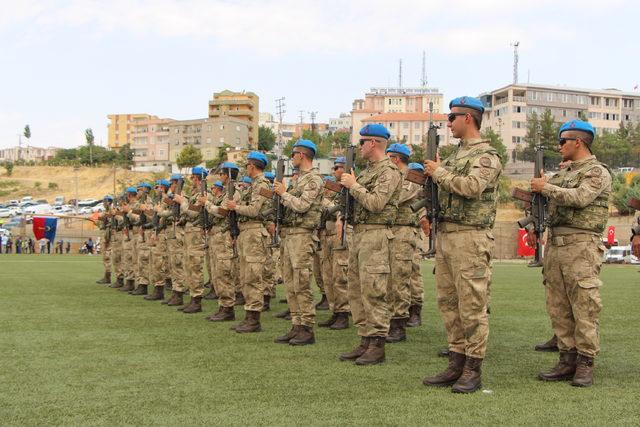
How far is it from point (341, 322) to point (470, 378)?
378 cm

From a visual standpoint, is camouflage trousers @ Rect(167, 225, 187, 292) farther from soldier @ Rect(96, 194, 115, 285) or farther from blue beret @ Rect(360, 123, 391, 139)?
blue beret @ Rect(360, 123, 391, 139)

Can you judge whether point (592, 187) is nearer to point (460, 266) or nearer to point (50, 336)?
point (460, 266)

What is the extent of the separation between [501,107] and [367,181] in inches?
3812

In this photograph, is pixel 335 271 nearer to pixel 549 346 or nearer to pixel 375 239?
pixel 375 239

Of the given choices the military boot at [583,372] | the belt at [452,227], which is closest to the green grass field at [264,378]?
the military boot at [583,372]

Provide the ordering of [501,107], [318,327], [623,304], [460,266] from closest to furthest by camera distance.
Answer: [460,266]
[318,327]
[623,304]
[501,107]

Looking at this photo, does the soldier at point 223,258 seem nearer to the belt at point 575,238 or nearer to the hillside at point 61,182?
the belt at point 575,238

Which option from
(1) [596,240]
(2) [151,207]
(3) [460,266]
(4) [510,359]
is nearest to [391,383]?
(3) [460,266]

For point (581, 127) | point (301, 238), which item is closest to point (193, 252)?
point (301, 238)

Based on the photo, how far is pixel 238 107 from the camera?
12738 cm

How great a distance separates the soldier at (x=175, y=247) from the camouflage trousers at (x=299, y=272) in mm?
3965

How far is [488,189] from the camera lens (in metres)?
5.72

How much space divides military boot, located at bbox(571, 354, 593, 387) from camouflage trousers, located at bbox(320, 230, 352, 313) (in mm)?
3329

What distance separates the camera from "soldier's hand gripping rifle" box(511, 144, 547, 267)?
616cm
